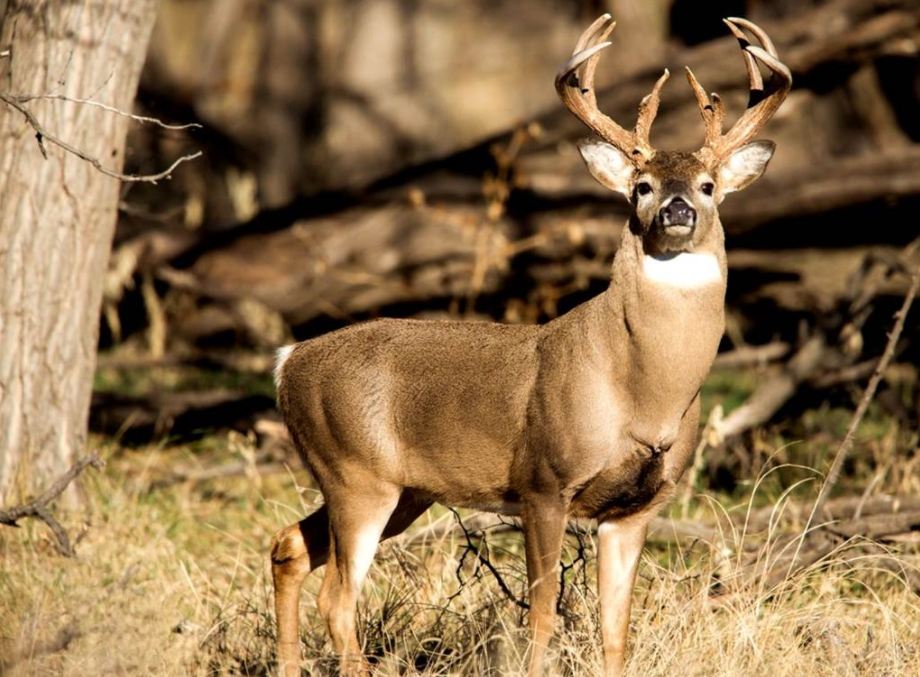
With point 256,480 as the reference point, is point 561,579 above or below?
above

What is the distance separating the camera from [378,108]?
66.5 feet

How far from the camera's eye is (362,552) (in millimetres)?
5121

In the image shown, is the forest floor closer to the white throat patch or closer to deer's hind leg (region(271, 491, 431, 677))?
deer's hind leg (region(271, 491, 431, 677))

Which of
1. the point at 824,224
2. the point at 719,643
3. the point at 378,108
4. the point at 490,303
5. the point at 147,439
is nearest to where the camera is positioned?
the point at 719,643

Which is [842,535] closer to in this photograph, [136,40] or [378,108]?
[136,40]

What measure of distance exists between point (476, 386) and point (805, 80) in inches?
187

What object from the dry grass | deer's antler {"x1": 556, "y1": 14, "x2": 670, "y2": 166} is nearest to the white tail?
the dry grass

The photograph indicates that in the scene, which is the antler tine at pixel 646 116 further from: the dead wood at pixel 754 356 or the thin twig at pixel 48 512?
the dead wood at pixel 754 356

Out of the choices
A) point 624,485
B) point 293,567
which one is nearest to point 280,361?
point 293,567

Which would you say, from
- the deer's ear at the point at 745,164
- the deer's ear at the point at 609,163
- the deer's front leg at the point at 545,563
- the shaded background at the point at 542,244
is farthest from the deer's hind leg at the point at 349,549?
the shaded background at the point at 542,244

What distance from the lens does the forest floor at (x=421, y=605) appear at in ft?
15.6

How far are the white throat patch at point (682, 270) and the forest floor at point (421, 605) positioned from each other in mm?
945

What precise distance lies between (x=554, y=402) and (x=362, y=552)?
88 centimetres

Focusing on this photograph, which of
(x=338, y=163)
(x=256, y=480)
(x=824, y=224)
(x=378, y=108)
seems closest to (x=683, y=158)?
(x=256, y=480)
